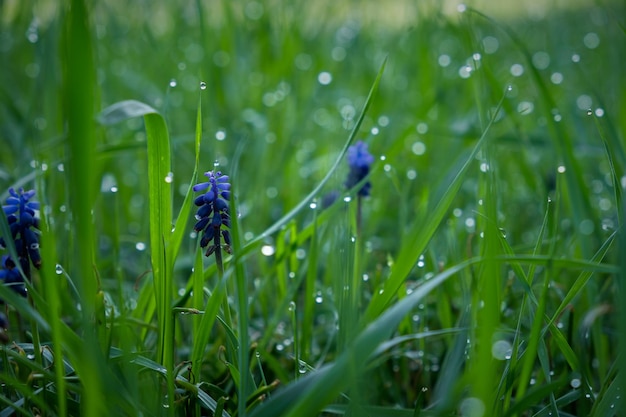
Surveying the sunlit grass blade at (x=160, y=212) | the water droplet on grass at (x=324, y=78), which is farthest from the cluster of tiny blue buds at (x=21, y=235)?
the water droplet on grass at (x=324, y=78)

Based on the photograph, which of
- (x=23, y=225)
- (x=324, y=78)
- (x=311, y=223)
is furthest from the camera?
(x=324, y=78)

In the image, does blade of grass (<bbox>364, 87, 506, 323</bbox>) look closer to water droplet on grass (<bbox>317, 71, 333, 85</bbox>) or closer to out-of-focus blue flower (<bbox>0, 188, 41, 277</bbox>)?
out-of-focus blue flower (<bbox>0, 188, 41, 277</bbox>)

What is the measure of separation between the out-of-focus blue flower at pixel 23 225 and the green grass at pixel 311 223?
10cm

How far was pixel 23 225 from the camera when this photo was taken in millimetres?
1281

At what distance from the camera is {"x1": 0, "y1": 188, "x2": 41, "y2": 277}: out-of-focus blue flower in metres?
1.28

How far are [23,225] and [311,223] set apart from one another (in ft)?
2.16

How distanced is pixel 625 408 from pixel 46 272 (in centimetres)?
87

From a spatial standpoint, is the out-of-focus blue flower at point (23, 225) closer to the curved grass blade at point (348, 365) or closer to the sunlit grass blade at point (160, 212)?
the sunlit grass blade at point (160, 212)

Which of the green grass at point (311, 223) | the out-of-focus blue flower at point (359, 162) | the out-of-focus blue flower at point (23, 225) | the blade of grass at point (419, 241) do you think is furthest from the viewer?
the out-of-focus blue flower at point (359, 162)

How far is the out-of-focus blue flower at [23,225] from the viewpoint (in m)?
1.28

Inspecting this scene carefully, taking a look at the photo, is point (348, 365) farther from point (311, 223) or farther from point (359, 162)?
point (359, 162)

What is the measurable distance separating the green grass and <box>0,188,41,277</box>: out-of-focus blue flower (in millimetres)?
96

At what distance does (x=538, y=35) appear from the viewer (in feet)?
16.5

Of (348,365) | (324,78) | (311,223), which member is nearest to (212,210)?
(311,223)
